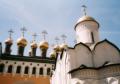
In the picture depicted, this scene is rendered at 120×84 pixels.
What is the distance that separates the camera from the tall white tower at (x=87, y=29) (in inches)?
635

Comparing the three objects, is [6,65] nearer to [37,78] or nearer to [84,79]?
[37,78]

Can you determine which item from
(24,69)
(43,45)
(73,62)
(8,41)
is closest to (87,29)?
(73,62)

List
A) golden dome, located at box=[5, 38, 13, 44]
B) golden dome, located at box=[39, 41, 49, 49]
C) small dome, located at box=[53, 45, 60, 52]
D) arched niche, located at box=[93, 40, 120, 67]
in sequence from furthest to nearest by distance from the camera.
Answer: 1. small dome, located at box=[53, 45, 60, 52]
2. golden dome, located at box=[39, 41, 49, 49]
3. golden dome, located at box=[5, 38, 13, 44]
4. arched niche, located at box=[93, 40, 120, 67]

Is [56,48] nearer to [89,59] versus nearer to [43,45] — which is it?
[43,45]

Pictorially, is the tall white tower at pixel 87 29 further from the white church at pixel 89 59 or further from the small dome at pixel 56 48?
the small dome at pixel 56 48

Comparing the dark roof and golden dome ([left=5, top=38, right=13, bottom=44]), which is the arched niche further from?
golden dome ([left=5, top=38, right=13, bottom=44])

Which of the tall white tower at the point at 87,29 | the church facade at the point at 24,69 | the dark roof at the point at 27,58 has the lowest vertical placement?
the church facade at the point at 24,69

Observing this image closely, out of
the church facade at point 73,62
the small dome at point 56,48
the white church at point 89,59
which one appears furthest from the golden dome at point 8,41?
the white church at point 89,59

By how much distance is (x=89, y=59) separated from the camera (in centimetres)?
1380

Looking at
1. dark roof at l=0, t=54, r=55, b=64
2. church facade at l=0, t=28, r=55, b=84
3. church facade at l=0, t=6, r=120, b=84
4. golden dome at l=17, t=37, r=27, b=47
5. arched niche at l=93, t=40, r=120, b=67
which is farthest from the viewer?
golden dome at l=17, t=37, r=27, b=47

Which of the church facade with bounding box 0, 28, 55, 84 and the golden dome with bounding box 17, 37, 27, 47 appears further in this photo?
the golden dome with bounding box 17, 37, 27, 47

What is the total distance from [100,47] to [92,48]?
1.86 ft

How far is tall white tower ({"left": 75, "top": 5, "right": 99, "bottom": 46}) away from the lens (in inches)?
635

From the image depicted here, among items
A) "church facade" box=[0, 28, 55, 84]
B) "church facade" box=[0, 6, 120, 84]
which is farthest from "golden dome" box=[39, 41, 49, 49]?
"church facade" box=[0, 28, 55, 84]
